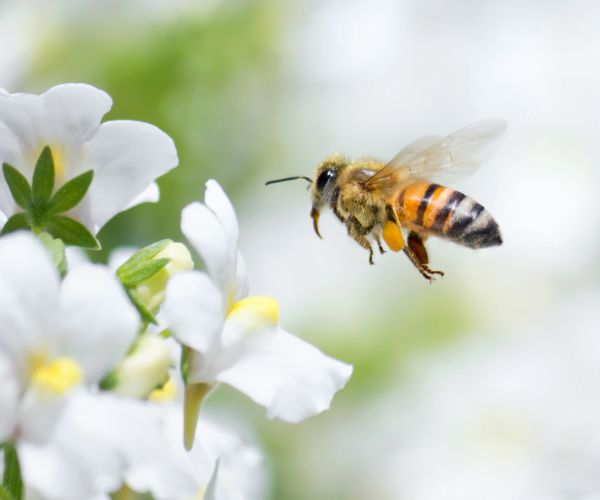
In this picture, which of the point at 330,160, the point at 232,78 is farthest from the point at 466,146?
the point at 232,78

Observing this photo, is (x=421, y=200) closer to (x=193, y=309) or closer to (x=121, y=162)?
(x=121, y=162)

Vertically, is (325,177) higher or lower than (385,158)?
higher

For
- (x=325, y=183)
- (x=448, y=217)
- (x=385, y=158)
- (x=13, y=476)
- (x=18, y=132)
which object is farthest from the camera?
(x=385, y=158)

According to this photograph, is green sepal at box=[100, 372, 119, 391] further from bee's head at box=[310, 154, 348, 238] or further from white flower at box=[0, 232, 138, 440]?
bee's head at box=[310, 154, 348, 238]

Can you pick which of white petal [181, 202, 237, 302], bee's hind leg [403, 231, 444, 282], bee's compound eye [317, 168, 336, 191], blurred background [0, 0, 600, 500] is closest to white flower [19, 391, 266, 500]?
white petal [181, 202, 237, 302]

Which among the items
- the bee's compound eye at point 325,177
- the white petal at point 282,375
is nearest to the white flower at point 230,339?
the white petal at point 282,375

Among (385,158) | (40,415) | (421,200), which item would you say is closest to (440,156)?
(421,200)

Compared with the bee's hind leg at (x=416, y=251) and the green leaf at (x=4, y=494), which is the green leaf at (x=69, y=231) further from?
the bee's hind leg at (x=416, y=251)
